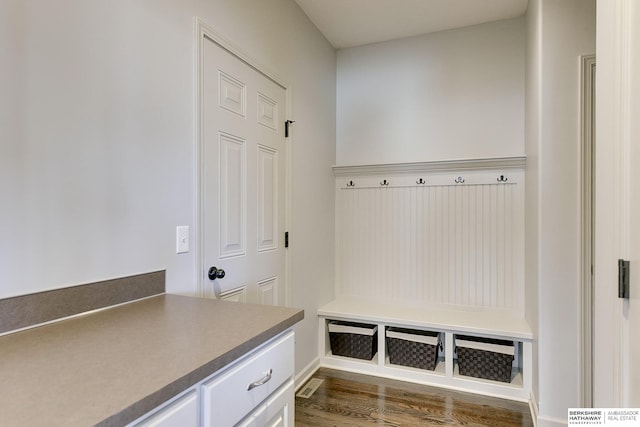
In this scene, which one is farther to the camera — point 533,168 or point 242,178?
point 533,168

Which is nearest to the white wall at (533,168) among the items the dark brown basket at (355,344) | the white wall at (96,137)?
the dark brown basket at (355,344)

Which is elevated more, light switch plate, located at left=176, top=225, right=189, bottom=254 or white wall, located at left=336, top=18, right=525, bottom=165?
white wall, located at left=336, top=18, right=525, bottom=165

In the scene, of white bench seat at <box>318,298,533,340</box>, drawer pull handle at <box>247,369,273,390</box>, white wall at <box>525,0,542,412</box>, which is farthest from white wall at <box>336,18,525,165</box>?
drawer pull handle at <box>247,369,273,390</box>

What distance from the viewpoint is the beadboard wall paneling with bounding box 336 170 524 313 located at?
2811 mm

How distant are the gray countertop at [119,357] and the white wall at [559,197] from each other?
1677 mm

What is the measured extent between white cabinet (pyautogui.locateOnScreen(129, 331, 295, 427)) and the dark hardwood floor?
3.77ft

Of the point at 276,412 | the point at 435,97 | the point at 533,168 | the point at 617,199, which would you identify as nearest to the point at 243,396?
the point at 276,412

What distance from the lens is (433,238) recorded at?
304cm

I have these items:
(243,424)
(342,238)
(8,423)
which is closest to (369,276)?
(342,238)

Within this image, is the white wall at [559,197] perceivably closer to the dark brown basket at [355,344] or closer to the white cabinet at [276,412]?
the dark brown basket at [355,344]

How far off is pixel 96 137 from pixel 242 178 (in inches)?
33.9

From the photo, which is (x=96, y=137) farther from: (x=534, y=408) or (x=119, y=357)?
(x=534, y=408)

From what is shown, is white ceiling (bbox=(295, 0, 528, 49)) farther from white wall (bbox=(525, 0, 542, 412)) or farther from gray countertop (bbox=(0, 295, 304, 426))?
gray countertop (bbox=(0, 295, 304, 426))

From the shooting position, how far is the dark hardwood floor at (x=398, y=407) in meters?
2.17
